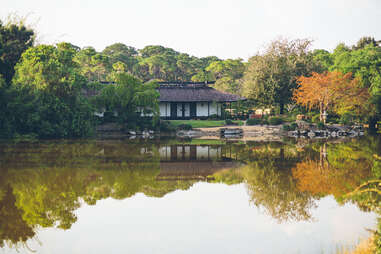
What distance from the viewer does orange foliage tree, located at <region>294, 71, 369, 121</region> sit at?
115 ft

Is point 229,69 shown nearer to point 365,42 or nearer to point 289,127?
point 365,42

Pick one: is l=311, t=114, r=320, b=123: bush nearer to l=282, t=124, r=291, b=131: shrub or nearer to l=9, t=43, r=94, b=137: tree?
l=282, t=124, r=291, b=131: shrub

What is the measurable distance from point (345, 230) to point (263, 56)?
35.2m

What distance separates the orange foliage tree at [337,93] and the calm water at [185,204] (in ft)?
63.4

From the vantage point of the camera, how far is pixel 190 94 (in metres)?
40.1

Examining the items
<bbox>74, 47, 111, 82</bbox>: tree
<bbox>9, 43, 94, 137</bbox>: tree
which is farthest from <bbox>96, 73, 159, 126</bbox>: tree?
<bbox>74, 47, 111, 82</bbox>: tree

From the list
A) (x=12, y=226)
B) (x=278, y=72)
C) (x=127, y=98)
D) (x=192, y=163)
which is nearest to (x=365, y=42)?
(x=278, y=72)

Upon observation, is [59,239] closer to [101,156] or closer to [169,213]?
[169,213]

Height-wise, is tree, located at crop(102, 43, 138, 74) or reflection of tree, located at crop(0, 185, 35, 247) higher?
tree, located at crop(102, 43, 138, 74)

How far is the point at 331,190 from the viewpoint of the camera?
10812 millimetres

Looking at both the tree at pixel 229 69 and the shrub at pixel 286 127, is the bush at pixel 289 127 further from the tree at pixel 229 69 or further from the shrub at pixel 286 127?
the tree at pixel 229 69

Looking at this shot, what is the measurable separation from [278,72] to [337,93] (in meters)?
6.68

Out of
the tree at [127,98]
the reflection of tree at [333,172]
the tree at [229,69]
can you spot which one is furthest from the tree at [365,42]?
the reflection of tree at [333,172]

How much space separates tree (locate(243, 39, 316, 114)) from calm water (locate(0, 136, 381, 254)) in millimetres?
23495
